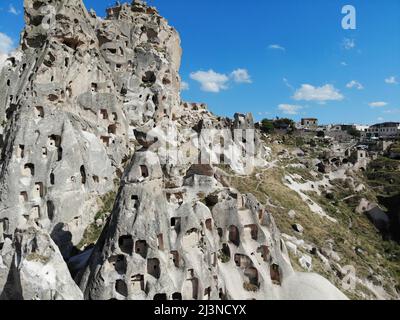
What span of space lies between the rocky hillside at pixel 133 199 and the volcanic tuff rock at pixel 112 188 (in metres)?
0.09

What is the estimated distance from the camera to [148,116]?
39.7m

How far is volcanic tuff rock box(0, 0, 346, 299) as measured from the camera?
17219 mm

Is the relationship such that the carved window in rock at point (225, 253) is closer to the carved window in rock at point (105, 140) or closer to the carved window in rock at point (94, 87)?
the carved window in rock at point (105, 140)

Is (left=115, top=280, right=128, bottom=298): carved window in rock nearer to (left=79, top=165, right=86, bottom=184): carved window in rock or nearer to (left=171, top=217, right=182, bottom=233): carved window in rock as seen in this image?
(left=171, top=217, right=182, bottom=233): carved window in rock

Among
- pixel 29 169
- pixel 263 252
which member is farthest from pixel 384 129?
pixel 29 169

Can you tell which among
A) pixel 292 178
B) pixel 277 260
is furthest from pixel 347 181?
pixel 277 260

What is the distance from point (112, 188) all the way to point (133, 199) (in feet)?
40.2

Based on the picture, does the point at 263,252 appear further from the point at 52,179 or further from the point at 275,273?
the point at 52,179

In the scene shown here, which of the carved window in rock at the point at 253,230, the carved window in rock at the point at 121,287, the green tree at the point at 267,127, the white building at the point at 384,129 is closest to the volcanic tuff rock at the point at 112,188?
the carved window in rock at the point at 121,287

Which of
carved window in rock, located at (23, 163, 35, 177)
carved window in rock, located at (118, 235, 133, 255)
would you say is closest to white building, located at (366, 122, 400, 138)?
carved window in rock, located at (23, 163, 35, 177)

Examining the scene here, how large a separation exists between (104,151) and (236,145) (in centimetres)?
2463

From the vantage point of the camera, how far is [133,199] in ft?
59.1

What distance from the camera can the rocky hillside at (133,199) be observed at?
57.1 ft
